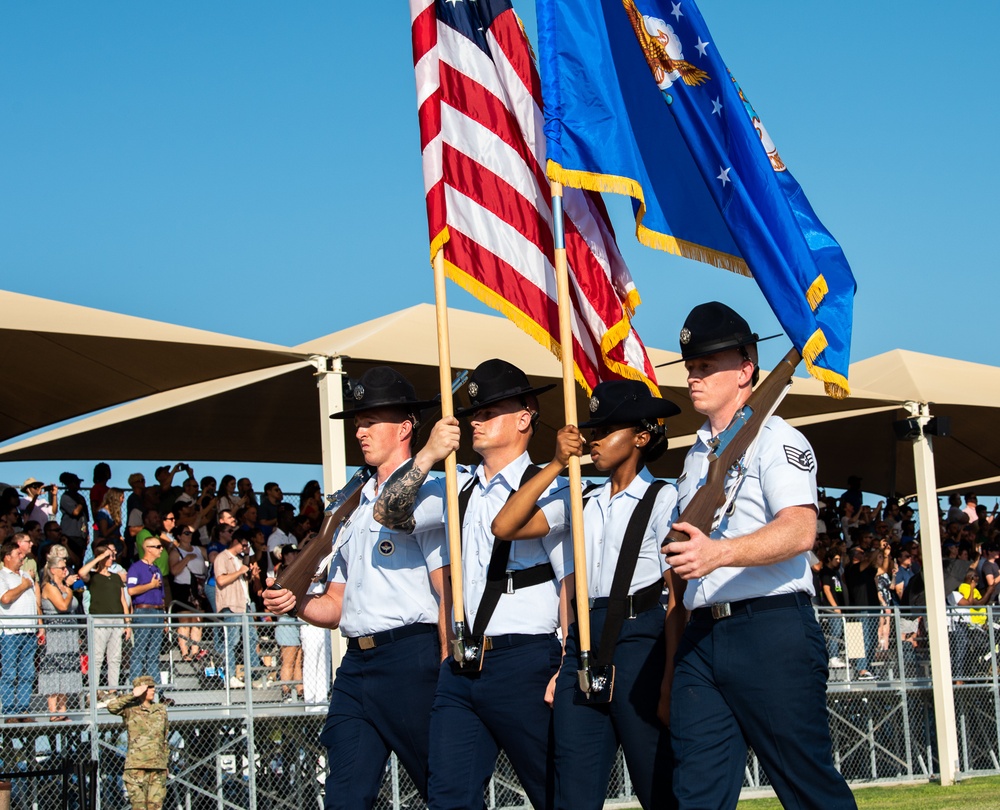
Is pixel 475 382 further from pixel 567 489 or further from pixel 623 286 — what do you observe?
pixel 623 286

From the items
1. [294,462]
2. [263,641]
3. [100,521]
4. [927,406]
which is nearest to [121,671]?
[263,641]

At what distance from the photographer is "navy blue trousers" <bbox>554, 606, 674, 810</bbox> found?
17.6ft

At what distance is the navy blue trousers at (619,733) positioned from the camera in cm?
538

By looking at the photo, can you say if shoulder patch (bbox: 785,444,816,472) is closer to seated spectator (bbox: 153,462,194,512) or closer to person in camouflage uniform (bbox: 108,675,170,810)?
person in camouflage uniform (bbox: 108,675,170,810)

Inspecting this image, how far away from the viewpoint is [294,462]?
18.5 meters

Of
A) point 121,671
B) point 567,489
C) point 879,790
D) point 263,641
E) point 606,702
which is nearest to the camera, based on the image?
point 606,702

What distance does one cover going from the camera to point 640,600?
561cm

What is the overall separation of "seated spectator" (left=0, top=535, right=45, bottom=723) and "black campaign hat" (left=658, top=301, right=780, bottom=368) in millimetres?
7452

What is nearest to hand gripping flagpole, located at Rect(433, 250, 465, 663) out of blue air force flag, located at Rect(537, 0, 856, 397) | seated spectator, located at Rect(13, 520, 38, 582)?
blue air force flag, located at Rect(537, 0, 856, 397)

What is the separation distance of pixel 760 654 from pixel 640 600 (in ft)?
2.94

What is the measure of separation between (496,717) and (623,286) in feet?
7.88

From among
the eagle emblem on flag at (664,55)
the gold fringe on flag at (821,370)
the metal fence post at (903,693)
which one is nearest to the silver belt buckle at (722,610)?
the gold fringe on flag at (821,370)

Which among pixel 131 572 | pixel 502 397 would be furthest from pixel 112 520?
pixel 502 397

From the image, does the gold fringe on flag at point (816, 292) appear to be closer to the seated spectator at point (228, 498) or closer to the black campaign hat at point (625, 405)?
the black campaign hat at point (625, 405)
